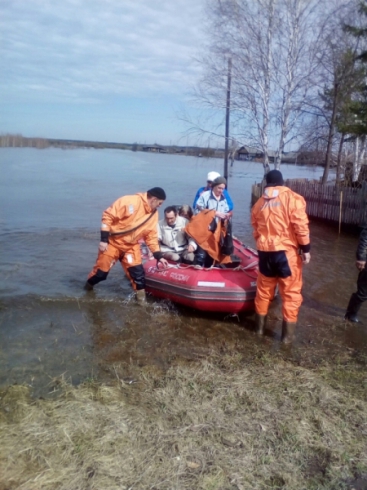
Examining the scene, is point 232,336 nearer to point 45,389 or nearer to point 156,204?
point 156,204

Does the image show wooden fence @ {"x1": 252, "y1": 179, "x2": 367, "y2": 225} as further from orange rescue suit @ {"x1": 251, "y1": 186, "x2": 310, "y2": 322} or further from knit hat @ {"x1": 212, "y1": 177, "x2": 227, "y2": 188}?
orange rescue suit @ {"x1": 251, "y1": 186, "x2": 310, "y2": 322}

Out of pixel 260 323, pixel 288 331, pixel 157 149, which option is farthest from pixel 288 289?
pixel 157 149

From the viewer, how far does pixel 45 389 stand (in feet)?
13.3

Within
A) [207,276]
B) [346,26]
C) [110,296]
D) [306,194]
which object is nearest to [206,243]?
[207,276]

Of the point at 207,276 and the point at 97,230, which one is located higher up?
the point at 207,276

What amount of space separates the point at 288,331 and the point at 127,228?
245 centimetres

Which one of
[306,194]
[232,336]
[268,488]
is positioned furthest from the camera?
[306,194]

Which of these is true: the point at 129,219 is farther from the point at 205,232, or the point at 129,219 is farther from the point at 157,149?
the point at 157,149

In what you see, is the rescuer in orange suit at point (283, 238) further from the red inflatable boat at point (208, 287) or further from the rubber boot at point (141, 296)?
the rubber boot at point (141, 296)

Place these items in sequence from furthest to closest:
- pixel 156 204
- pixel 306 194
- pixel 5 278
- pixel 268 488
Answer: pixel 306 194 → pixel 5 278 → pixel 156 204 → pixel 268 488

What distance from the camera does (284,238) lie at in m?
5.00

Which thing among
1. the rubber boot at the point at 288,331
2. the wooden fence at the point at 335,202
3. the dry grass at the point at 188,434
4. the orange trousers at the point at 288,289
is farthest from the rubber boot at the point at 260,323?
the wooden fence at the point at 335,202

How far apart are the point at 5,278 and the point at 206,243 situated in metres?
3.61

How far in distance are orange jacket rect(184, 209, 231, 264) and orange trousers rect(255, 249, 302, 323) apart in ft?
5.90
